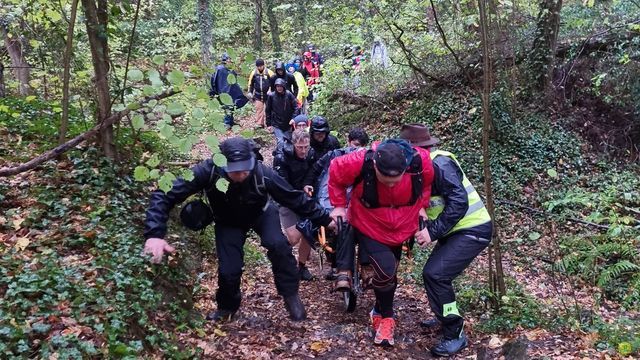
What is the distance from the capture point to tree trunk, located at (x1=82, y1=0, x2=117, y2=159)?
19.7 feet

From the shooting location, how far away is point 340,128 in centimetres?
1498

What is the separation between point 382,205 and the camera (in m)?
4.89

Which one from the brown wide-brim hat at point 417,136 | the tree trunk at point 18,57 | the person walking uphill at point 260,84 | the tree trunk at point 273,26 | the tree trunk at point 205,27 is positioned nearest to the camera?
the brown wide-brim hat at point 417,136

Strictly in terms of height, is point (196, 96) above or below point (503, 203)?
above

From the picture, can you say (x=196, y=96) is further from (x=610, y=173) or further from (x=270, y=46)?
(x=270, y=46)

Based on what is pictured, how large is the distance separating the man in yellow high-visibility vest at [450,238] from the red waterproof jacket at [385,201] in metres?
0.16

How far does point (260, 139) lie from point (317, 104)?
2598 millimetres

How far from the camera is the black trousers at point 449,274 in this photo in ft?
16.1

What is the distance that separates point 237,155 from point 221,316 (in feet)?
5.77

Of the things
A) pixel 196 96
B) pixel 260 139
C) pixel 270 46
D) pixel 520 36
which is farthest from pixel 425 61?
pixel 270 46

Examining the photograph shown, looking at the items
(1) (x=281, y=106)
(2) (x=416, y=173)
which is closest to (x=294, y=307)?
(2) (x=416, y=173)

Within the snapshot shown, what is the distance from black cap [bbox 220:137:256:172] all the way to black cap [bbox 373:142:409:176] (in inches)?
45.1

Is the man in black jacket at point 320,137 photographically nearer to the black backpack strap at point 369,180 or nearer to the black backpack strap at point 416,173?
the black backpack strap at point 369,180

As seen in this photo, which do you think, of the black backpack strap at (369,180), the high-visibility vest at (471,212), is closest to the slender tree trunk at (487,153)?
the high-visibility vest at (471,212)
